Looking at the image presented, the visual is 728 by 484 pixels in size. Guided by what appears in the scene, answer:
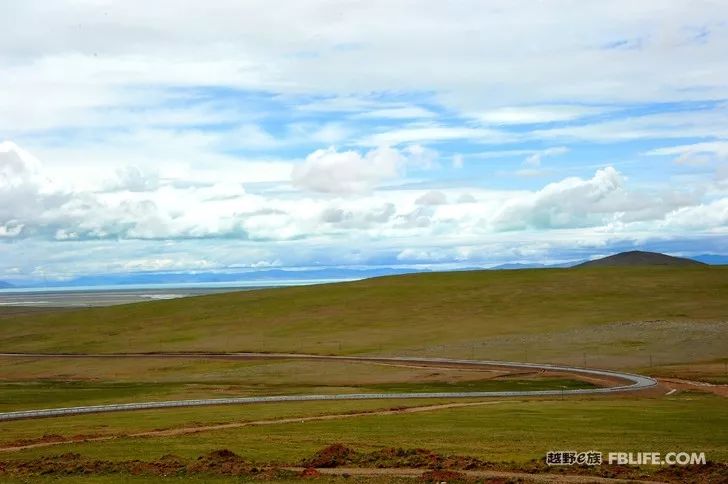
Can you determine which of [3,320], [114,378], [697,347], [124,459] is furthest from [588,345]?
[3,320]

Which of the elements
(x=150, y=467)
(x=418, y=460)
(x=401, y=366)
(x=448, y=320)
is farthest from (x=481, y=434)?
(x=448, y=320)

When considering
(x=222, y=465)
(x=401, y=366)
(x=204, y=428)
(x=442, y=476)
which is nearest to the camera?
(x=442, y=476)

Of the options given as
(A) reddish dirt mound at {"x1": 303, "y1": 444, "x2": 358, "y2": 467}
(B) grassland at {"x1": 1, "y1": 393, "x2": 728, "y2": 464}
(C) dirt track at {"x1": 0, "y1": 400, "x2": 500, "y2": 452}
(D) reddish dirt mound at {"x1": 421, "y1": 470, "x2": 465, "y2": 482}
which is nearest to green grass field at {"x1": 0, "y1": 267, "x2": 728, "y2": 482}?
(B) grassland at {"x1": 1, "y1": 393, "x2": 728, "y2": 464}

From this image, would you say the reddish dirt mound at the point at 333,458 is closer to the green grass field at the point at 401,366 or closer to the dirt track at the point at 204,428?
the green grass field at the point at 401,366

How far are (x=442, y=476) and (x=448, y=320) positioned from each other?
382ft

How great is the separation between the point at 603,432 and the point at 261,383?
53.0 meters

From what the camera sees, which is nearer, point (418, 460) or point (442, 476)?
point (442, 476)

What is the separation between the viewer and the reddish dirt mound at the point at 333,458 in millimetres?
33812

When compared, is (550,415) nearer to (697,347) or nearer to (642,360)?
(642,360)

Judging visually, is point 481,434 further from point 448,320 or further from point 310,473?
point 448,320

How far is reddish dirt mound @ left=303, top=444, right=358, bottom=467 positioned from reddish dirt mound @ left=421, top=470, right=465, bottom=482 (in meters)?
4.16

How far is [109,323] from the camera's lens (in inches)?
6964

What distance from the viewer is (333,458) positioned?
34.2 meters

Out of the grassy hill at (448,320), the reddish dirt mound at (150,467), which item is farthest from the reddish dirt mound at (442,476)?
the grassy hill at (448,320)
